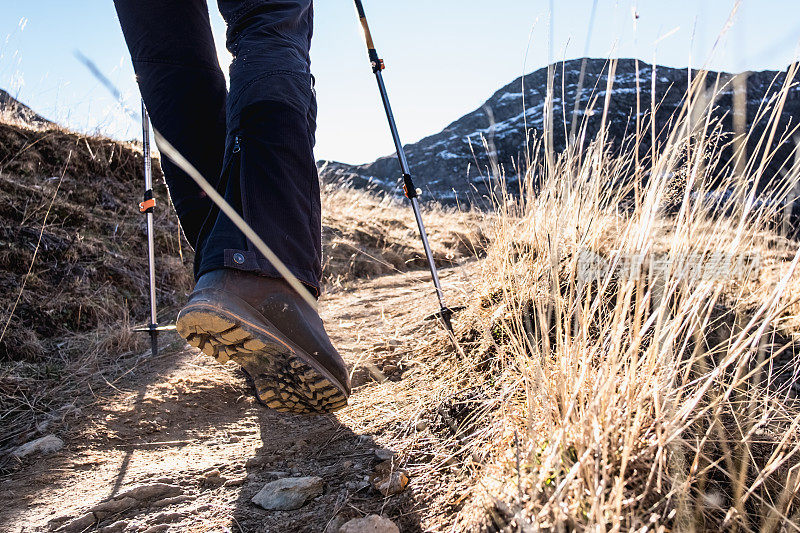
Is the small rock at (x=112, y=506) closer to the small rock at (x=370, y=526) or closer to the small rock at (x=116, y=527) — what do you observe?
the small rock at (x=116, y=527)

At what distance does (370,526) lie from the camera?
0.90 m

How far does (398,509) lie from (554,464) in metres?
0.36

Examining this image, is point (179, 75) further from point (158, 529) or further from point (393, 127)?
point (158, 529)

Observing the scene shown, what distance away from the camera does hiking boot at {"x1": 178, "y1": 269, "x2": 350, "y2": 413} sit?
1038 millimetres

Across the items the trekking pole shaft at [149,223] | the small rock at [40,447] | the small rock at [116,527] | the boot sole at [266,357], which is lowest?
the small rock at [116,527]

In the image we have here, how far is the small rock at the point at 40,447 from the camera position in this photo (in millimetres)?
1400

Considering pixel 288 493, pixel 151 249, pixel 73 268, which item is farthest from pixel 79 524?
pixel 73 268

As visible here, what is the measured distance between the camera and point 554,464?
80 centimetres

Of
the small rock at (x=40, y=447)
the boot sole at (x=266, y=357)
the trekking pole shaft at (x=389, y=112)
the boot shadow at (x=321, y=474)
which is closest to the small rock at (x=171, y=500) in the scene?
the boot shadow at (x=321, y=474)

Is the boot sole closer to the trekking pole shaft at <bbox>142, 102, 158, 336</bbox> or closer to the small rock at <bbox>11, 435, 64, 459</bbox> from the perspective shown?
the small rock at <bbox>11, 435, 64, 459</bbox>

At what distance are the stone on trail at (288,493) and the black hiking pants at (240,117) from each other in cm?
45

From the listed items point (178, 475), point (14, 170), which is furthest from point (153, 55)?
point (14, 170)

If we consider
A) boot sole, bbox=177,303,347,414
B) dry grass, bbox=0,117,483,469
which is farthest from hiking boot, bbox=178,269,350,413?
dry grass, bbox=0,117,483,469

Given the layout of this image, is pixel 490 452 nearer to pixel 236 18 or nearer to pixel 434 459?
pixel 434 459
